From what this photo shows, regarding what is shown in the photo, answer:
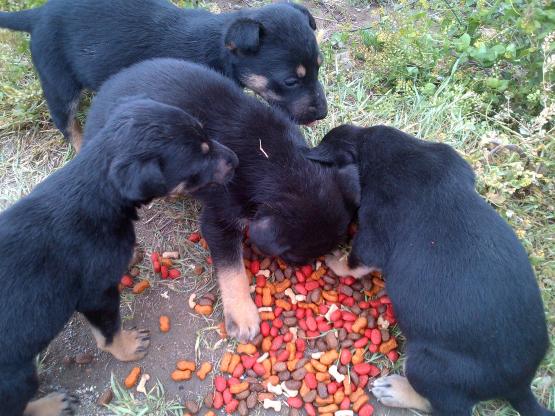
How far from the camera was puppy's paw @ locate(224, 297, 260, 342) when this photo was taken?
370 centimetres

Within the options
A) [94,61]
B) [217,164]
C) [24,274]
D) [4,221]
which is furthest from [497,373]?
[94,61]

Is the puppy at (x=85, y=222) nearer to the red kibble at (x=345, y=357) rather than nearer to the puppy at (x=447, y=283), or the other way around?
the puppy at (x=447, y=283)

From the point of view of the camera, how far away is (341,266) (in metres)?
3.89

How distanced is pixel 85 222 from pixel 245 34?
2076 millimetres

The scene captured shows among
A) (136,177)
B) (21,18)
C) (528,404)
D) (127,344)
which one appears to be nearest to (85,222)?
(136,177)

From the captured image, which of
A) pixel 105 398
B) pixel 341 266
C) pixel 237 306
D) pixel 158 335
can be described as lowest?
pixel 105 398

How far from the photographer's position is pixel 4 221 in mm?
2922

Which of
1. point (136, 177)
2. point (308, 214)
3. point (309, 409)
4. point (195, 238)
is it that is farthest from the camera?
point (195, 238)

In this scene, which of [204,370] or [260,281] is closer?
[204,370]

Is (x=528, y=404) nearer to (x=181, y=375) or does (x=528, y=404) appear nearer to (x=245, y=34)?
(x=181, y=375)

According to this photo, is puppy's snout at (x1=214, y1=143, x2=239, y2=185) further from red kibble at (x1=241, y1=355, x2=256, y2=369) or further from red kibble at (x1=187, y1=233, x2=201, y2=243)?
red kibble at (x1=241, y1=355, x2=256, y2=369)

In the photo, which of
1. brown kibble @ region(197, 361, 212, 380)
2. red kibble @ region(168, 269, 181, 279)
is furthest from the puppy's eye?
brown kibble @ region(197, 361, 212, 380)

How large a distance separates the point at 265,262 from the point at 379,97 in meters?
2.30

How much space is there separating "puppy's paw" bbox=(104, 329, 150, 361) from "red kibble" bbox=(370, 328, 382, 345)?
65.7 inches
